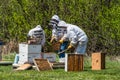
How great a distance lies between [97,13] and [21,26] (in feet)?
15.9

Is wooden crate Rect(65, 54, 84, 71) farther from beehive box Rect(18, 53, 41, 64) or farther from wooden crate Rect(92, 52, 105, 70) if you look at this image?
beehive box Rect(18, 53, 41, 64)

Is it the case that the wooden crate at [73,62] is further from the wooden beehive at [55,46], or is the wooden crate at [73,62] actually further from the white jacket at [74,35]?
the wooden beehive at [55,46]

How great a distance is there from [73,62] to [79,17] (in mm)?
12283

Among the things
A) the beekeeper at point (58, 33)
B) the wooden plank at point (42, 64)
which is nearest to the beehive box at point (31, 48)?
the wooden plank at point (42, 64)

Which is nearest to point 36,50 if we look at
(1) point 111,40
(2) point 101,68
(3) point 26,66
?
(3) point 26,66

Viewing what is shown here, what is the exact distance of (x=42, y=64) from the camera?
50.1 ft

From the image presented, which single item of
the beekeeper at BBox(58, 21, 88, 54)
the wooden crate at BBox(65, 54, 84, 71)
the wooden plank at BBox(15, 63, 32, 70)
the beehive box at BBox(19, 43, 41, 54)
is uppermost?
the beekeeper at BBox(58, 21, 88, 54)

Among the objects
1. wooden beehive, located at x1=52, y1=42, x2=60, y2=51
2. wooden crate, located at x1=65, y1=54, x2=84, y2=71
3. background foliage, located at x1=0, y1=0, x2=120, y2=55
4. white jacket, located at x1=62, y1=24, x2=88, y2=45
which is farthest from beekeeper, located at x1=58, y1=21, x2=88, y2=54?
background foliage, located at x1=0, y1=0, x2=120, y2=55

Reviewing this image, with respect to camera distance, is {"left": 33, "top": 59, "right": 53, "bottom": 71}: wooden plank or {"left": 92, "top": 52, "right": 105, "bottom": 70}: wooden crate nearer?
{"left": 33, "top": 59, "right": 53, "bottom": 71}: wooden plank

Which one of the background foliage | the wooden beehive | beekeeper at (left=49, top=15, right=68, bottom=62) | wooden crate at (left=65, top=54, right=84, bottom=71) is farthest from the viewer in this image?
the background foliage

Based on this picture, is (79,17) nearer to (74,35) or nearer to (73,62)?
(74,35)

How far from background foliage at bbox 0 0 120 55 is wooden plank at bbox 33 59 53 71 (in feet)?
30.4

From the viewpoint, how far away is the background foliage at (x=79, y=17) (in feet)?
85.1

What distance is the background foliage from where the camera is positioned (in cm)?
2595
